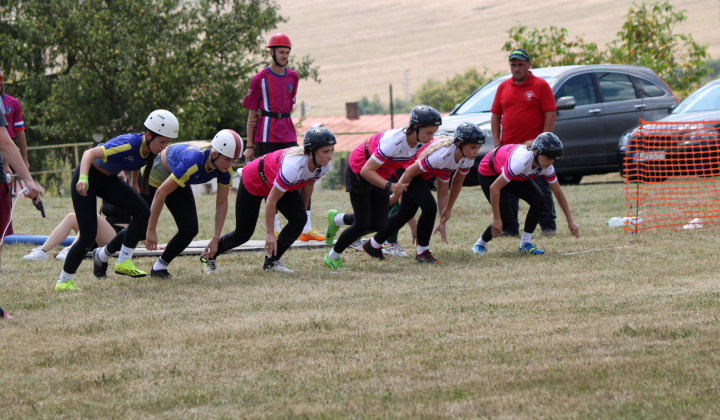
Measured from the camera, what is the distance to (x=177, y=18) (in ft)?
103

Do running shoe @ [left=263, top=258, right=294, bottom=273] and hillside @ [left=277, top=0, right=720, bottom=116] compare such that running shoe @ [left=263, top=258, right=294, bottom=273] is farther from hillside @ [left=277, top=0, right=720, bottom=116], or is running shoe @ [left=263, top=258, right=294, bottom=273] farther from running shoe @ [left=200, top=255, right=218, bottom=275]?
hillside @ [left=277, top=0, right=720, bottom=116]

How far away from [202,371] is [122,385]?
41cm

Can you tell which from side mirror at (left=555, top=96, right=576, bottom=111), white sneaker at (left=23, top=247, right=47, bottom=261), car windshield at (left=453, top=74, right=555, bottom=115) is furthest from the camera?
car windshield at (left=453, top=74, right=555, bottom=115)

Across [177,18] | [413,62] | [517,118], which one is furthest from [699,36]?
[517,118]

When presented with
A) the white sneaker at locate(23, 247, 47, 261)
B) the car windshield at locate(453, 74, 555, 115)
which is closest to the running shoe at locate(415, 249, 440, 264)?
A: the white sneaker at locate(23, 247, 47, 261)

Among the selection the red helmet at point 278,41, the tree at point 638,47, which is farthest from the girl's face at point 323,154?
the tree at point 638,47

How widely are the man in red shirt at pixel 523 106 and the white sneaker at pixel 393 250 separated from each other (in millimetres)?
1265

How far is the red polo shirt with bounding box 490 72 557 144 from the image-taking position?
9.63 meters

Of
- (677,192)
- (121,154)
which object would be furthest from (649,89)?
(121,154)

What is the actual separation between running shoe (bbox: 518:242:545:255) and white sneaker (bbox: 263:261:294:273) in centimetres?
237

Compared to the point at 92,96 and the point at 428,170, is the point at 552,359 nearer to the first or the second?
the point at 428,170

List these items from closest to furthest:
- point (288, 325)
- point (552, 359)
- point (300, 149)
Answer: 1. point (552, 359)
2. point (288, 325)
3. point (300, 149)

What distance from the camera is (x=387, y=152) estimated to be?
7844 millimetres

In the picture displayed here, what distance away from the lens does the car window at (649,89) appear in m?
15.7
